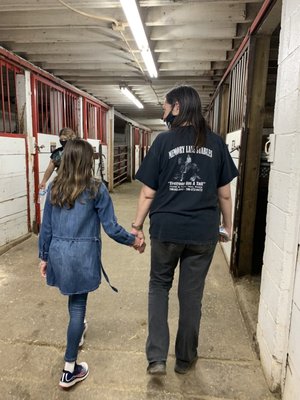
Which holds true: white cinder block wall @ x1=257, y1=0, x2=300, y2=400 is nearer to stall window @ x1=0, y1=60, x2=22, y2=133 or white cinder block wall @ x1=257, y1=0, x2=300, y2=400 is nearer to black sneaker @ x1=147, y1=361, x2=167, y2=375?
black sneaker @ x1=147, y1=361, x2=167, y2=375

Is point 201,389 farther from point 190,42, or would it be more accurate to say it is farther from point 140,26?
point 190,42

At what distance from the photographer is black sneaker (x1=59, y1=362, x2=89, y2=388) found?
162 centimetres

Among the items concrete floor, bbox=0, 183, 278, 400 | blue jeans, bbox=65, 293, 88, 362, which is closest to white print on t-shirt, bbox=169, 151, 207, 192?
blue jeans, bbox=65, 293, 88, 362

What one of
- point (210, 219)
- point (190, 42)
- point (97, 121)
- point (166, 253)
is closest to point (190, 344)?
point (166, 253)

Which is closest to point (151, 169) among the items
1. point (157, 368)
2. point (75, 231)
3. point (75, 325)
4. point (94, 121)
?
point (75, 231)

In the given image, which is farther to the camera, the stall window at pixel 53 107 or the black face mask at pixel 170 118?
the stall window at pixel 53 107

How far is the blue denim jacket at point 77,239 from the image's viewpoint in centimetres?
160

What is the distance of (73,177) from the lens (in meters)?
1.61

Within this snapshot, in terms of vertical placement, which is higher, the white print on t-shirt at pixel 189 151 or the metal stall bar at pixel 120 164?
the white print on t-shirt at pixel 189 151

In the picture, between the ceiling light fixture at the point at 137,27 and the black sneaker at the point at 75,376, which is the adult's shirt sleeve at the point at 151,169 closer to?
the black sneaker at the point at 75,376

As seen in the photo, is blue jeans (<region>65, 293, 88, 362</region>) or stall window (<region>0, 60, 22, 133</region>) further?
stall window (<region>0, 60, 22, 133</region>)

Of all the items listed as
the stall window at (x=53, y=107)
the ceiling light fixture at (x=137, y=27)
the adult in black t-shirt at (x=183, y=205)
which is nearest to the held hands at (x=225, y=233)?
the adult in black t-shirt at (x=183, y=205)

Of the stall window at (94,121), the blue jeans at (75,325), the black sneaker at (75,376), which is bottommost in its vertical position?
the black sneaker at (75,376)

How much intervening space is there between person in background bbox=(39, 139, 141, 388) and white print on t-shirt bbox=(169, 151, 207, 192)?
39cm
